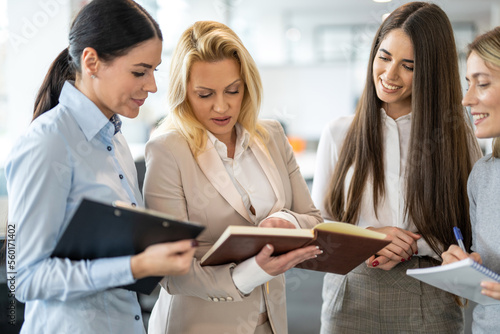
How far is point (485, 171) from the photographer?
1458 millimetres

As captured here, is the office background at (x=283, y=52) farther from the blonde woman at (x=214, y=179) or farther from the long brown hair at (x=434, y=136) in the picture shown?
the blonde woman at (x=214, y=179)

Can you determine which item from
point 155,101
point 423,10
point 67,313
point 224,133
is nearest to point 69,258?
point 67,313

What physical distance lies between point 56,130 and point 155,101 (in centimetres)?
553

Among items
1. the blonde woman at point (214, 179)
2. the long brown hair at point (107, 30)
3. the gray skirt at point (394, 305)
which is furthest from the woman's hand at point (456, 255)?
the long brown hair at point (107, 30)

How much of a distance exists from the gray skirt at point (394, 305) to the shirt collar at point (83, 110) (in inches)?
40.7

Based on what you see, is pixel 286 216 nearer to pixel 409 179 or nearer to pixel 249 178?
pixel 249 178

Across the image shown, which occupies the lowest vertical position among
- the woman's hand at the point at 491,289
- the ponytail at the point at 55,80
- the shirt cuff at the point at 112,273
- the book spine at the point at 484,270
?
the woman's hand at the point at 491,289

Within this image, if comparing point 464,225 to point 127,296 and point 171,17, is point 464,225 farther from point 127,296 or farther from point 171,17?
point 171,17

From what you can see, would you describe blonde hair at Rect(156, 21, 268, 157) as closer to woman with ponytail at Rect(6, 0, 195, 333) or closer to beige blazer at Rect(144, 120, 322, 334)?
beige blazer at Rect(144, 120, 322, 334)

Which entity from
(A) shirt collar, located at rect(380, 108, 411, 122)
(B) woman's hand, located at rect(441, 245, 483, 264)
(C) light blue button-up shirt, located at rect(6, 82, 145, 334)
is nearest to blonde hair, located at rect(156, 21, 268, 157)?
(C) light blue button-up shirt, located at rect(6, 82, 145, 334)

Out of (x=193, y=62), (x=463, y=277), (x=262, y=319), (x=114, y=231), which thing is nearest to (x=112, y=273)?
(x=114, y=231)

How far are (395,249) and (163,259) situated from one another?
33.8 inches

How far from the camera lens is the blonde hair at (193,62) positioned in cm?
148

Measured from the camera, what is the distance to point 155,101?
6.52m
